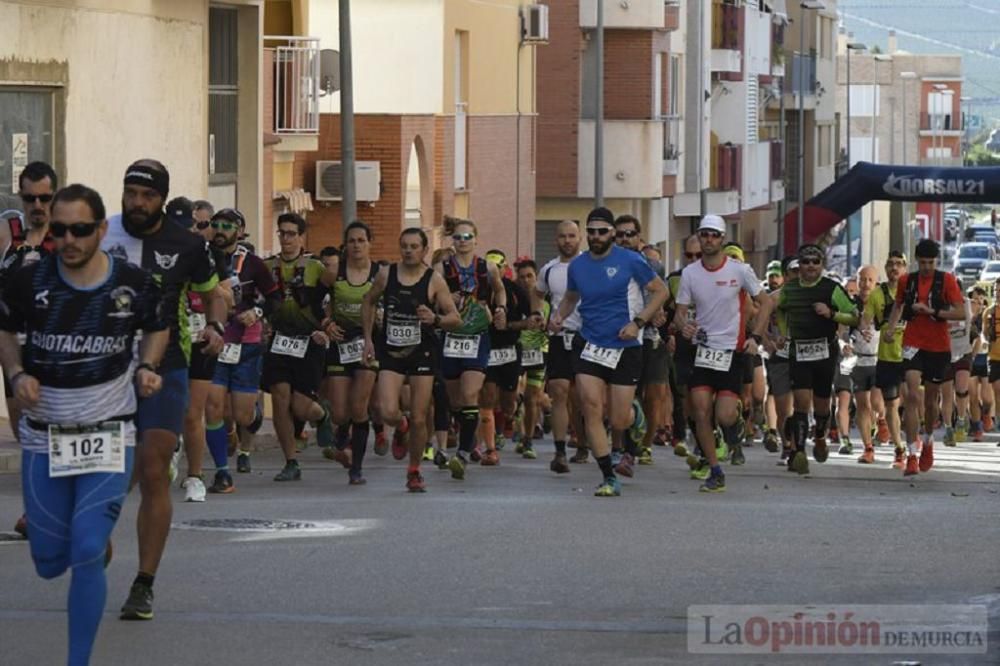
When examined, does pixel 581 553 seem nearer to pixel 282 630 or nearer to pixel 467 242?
pixel 282 630

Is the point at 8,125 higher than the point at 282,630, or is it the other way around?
the point at 8,125

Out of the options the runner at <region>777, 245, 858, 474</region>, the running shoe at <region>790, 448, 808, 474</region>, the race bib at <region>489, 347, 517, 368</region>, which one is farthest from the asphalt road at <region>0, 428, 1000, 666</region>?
the race bib at <region>489, 347, 517, 368</region>

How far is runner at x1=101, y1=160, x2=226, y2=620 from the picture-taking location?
10.6m

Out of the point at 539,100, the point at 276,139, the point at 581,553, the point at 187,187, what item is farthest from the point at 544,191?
the point at 581,553

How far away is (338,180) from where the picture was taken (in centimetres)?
3694

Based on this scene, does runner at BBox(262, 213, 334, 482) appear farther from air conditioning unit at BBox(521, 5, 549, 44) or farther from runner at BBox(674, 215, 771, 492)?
air conditioning unit at BBox(521, 5, 549, 44)

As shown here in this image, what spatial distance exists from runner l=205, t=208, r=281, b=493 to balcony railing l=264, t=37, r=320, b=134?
14448 mm

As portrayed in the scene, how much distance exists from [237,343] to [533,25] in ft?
96.5

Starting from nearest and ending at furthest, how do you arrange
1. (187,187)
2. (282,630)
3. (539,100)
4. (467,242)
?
(282,630) < (467,242) < (187,187) < (539,100)

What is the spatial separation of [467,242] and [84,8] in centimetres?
688

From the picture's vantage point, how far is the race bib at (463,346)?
19906 mm

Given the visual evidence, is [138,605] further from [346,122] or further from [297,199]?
[297,199]

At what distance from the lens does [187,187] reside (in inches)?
1107

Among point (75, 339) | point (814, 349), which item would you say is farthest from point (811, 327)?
point (75, 339)
